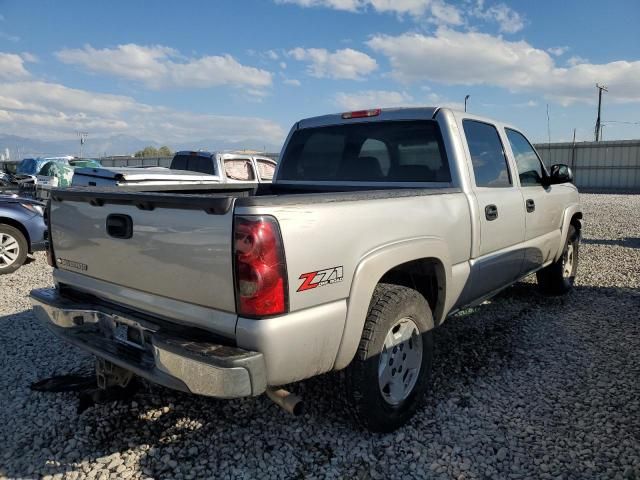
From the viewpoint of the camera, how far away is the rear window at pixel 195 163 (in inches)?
404

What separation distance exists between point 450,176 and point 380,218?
1.11 metres

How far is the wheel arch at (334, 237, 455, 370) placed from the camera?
246 centimetres

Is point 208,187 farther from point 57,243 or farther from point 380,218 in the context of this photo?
point 380,218

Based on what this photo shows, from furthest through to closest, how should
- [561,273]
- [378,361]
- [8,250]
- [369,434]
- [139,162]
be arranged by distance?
[139,162] < [8,250] < [561,273] < [369,434] < [378,361]

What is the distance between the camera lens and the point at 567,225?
214 inches

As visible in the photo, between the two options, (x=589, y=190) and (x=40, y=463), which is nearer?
(x=40, y=463)

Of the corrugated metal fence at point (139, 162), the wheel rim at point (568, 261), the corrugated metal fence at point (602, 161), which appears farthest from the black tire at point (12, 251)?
the corrugated metal fence at point (139, 162)

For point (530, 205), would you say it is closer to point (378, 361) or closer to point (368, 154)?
point (368, 154)

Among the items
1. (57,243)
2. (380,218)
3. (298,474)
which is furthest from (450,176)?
(57,243)

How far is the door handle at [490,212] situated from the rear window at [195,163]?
7.39 m

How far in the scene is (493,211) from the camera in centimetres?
372

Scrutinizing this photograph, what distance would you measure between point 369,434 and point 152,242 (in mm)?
1691

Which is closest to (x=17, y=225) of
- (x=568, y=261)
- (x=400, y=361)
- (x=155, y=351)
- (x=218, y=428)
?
(x=218, y=428)

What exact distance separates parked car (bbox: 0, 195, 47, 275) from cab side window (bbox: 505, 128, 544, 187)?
6.45 meters
